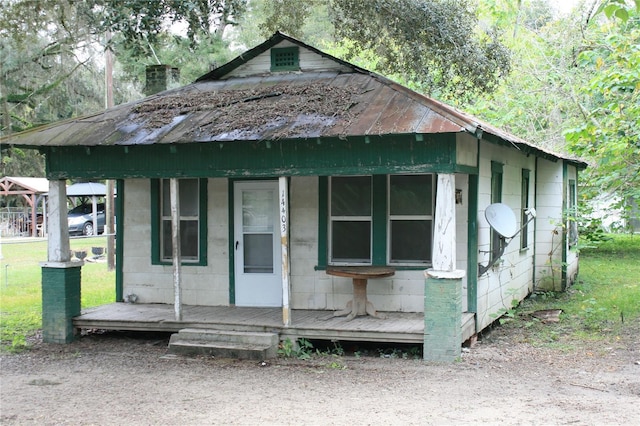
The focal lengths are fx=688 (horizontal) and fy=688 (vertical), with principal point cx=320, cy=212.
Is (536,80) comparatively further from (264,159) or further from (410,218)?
(264,159)

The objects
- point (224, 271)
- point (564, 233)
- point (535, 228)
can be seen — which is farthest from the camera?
point (564, 233)

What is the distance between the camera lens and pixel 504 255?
11648 mm

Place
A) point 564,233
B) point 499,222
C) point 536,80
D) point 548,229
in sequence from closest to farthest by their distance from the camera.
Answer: point 499,222 < point 548,229 < point 564,233 < point 536,80

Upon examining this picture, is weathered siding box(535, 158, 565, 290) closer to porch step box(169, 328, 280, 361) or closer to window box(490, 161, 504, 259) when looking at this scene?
window box(490, 161, 504, 259)

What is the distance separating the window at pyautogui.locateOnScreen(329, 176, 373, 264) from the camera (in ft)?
33.9

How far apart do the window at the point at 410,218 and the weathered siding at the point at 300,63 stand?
2205 millimetres

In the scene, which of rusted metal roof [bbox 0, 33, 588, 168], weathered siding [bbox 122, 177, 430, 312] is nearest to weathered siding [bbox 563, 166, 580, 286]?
rusted metal roof [bbox 0, 33, 588, 168]

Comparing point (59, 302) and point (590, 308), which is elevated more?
point (59, 302)

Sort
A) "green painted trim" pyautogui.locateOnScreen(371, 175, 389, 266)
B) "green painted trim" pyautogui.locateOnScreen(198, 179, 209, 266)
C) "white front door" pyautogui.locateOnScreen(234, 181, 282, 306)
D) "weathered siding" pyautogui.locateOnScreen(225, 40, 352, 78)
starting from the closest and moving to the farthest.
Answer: "green painted trim" pyautogui.locateOnScreen(371, 175, 389, 266) → "white front door" pyautogui.locateOnScreen(234, 181, 282, 306) → "green painted trim" pyautogui.locateOnScreen(198, 179, 209, 266) → "weathered siding" pyautogui.locateOnScreen(225, 40, 352, 78)

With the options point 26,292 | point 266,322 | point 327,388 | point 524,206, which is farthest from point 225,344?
point 26,292

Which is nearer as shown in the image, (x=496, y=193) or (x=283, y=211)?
(x=283, y=211)

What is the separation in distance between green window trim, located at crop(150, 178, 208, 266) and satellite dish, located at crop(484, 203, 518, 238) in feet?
14.5

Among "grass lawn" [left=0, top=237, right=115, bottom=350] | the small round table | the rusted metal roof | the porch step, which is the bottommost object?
"grass lawn" [left=0, top=237, right=115, bottom=350]

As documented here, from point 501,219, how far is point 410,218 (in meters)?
1.30
